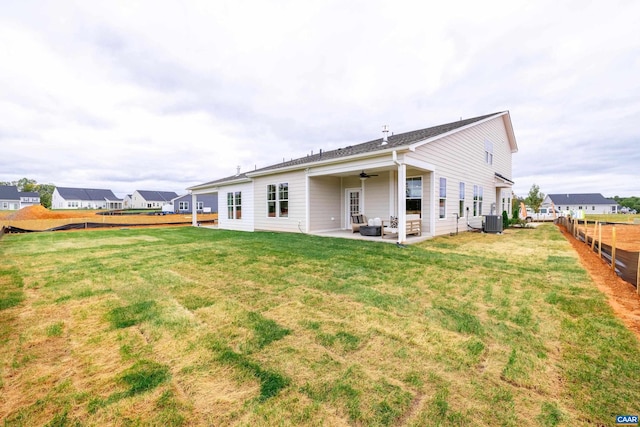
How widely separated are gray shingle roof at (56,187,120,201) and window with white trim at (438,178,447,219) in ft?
261

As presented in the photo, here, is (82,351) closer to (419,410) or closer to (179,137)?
(419,410)

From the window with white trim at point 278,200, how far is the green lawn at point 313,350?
7805 mm

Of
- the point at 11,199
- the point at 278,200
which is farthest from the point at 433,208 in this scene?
the point at 11,199

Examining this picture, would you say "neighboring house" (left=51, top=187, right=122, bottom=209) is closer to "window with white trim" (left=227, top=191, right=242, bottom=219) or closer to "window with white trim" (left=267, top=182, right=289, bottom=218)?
"window with white trim" (left=227, top=191, right=242, bottom=219)

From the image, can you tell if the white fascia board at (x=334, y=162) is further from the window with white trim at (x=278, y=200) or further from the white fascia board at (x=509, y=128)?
the white fascia board at (x=509, y=128)

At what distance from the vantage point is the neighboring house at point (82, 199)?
61.1 m

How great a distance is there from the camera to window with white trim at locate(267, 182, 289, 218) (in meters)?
12.9

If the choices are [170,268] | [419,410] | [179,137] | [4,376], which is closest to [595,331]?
[419,410]

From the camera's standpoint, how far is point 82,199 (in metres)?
62.8

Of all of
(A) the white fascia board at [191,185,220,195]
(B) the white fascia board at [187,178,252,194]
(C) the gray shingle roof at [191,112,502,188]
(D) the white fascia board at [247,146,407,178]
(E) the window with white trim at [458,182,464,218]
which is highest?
(C) the gray shingle roof at [191,112,502,188]

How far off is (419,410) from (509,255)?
22.8 ft

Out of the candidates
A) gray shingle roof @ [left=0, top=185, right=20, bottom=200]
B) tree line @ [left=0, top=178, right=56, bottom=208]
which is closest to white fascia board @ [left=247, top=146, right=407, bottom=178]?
gray shingle roof @ [left=0, top=185, right=20, bottom=200]

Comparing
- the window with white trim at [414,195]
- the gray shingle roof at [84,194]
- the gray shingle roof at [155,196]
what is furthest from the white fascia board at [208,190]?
the gray shingle roof at [84,194]

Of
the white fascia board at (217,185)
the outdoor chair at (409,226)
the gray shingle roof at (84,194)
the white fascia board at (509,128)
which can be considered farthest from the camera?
the gray shingle roof at (84,194)
